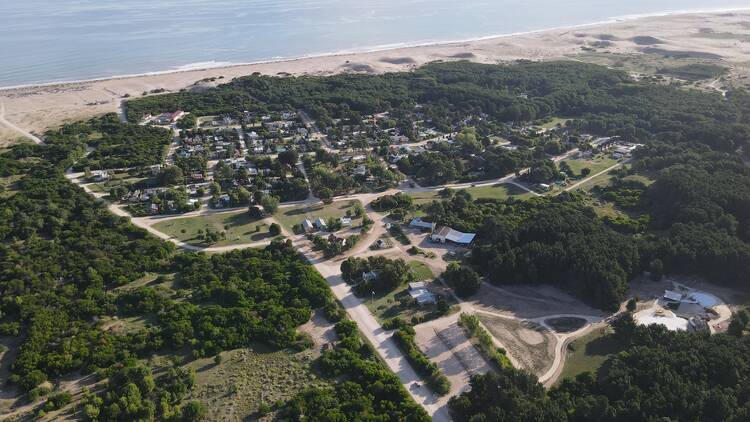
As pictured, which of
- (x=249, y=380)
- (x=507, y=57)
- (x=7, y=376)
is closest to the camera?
(x=7, y=376)

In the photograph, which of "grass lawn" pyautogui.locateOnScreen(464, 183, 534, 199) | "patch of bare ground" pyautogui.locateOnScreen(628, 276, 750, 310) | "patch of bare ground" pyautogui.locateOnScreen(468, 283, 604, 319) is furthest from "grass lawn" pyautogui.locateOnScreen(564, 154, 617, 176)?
"patch of bare ground" pyautogui.locateOnScreen(468, 283, 604, 319)

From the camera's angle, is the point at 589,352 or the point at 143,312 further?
the point at 143,312

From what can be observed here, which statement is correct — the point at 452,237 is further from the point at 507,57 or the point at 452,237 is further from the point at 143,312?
the point at 507,57

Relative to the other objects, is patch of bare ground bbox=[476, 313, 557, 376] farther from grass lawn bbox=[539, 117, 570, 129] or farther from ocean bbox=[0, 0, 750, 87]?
ocean bbox=[0, 0, 750, 87]

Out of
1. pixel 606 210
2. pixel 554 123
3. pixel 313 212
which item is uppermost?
pixel 554 123

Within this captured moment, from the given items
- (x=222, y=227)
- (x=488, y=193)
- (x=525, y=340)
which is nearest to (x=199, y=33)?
(x=222, y=227)

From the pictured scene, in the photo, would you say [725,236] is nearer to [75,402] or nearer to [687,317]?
[687,317]

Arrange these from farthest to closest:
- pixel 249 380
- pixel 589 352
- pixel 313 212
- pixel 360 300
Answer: pixel 313 212
pixel 360 300
pixel 589 352
pixel 249 380

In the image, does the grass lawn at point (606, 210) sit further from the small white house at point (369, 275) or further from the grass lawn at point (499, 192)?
the small white house at point (369, 275)
